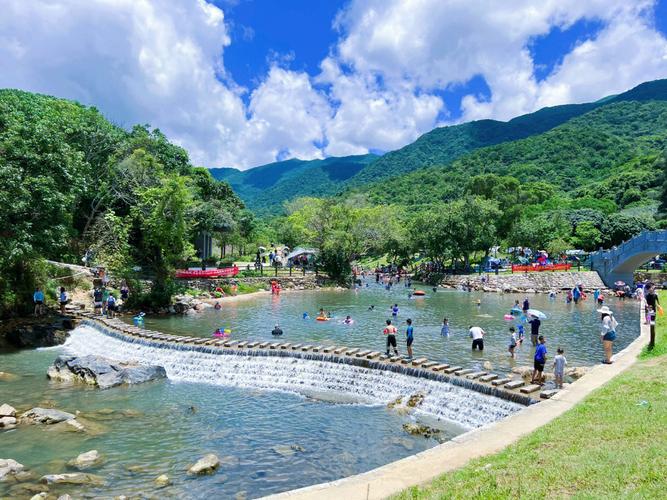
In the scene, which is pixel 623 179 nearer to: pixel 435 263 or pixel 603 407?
pixel 435 263

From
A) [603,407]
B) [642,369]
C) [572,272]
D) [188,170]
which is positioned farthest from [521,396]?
[188,170]

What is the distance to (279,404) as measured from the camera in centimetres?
1802

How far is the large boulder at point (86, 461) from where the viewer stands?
41.6ft

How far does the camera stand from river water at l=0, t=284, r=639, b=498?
1265 centimetres

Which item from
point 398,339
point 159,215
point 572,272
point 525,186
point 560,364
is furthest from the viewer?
point 525,186

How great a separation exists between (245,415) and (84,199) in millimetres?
38933

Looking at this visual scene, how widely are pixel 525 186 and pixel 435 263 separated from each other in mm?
55614

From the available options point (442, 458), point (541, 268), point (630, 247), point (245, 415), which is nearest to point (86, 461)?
point (245, 415)

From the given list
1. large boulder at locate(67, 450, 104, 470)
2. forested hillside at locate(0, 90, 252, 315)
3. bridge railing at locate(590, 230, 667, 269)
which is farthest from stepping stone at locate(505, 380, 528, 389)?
bridge railing at locate(590, 230, 667, 269)

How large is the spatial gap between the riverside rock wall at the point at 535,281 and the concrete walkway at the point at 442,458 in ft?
146

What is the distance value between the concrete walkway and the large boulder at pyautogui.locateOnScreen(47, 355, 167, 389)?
1311cm

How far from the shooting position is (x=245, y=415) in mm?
16844

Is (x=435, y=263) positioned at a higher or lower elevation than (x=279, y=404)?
higher

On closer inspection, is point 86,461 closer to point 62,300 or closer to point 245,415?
point 245,415
